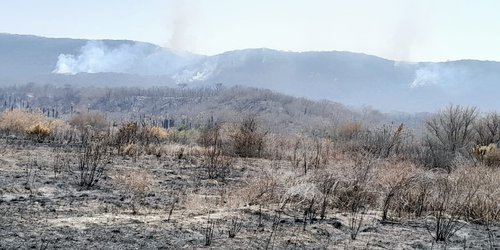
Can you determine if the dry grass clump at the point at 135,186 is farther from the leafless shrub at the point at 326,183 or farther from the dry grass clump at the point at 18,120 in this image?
the dry grass clump at the point at 18,120

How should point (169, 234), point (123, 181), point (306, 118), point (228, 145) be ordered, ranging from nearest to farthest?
point (169, 234), point (123, 181), point (228, 145), point (306, 118)

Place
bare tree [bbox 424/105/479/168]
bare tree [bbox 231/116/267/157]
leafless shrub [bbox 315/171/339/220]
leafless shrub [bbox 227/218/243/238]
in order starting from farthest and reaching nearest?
bare tree [bbox 424/105/479/168], bare tree [bbox 231/116/267/157], leafless shrub [bbox 315/171/339/220], leafless shrub [bbox 227/218/243/238]

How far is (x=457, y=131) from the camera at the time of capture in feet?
140

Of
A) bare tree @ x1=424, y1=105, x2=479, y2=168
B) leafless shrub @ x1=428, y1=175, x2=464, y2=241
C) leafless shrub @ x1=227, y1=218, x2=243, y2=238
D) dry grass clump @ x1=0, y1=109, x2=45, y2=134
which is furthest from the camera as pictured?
bare tree @ x1=424, y1=105, x2=479, y2=168

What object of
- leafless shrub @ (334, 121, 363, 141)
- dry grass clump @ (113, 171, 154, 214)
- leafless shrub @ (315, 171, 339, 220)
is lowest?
leafless shrub @ (334, 121, 363, 141)

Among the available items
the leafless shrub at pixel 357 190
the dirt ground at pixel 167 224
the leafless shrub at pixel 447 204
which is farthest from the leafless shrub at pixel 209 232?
the leafless shrub at pixel 447 204

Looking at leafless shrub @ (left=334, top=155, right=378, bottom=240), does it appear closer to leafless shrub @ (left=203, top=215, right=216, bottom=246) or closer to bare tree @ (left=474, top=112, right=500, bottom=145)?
leafless shrub @ (left=203, top=215, right=216, bottom=246)

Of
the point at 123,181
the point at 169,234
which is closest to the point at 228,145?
the point at 123,181

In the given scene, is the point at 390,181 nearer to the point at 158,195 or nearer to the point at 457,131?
the point at 158,195

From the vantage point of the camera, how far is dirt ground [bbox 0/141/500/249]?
7.08m

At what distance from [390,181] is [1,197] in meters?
7.93

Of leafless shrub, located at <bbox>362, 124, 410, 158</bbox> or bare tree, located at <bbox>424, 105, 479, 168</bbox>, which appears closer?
leafless shrub, located at <bbox>362, 124, 410, 158</bbox>

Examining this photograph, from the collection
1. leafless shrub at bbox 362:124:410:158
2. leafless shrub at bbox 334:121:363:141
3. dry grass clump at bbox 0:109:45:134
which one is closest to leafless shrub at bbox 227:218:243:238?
leafless shrub at bbox 362:124:410:158

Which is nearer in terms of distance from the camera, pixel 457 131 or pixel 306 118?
pixel 457 131
